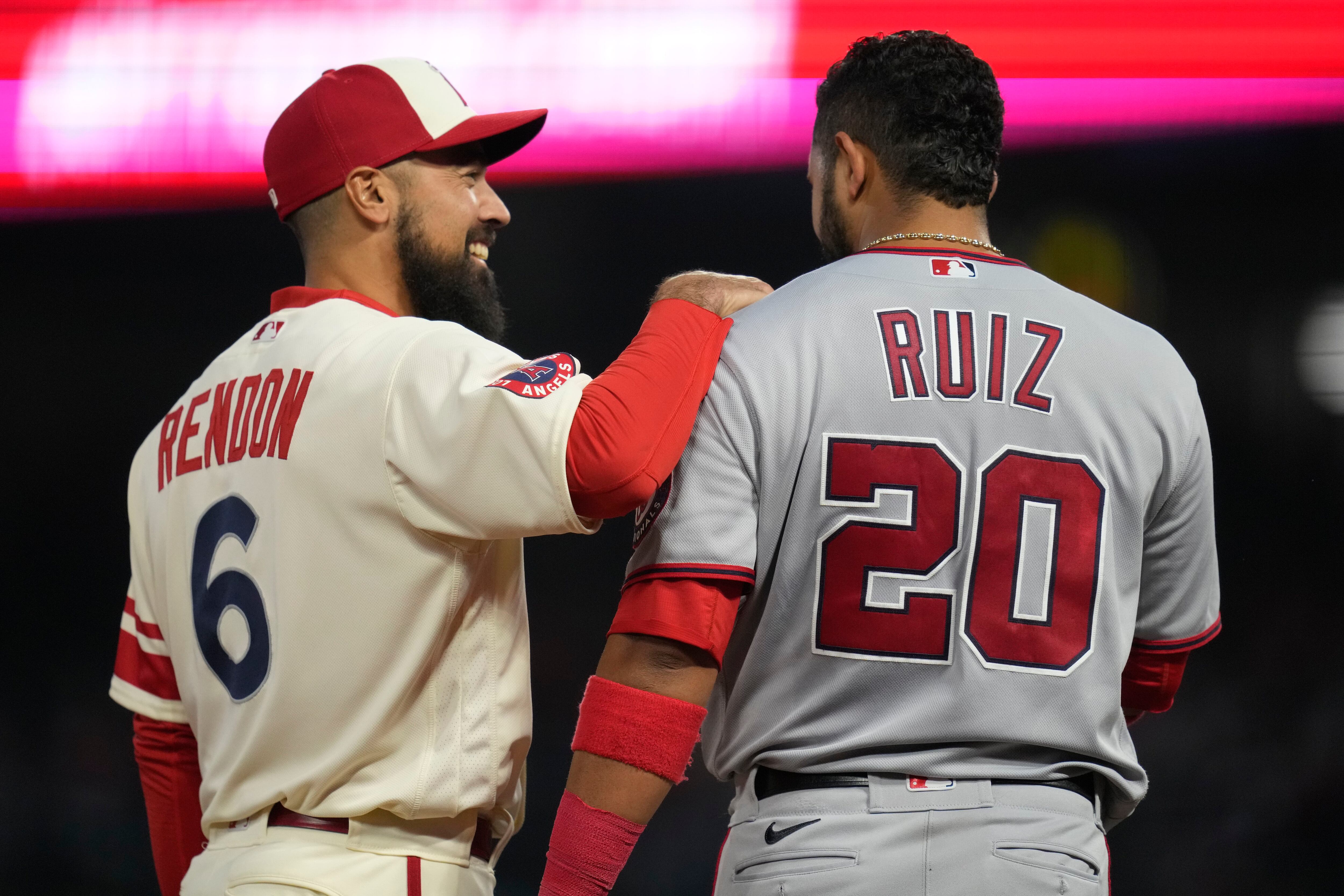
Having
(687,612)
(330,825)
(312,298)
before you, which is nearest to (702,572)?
(687,612)

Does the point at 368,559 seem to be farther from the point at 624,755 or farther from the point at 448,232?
the point at 448,232

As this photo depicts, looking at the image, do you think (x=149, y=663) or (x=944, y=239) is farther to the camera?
(x=149, y=663)

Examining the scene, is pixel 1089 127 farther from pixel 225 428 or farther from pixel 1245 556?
pixel 225 428

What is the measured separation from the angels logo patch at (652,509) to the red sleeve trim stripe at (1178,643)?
61 cm

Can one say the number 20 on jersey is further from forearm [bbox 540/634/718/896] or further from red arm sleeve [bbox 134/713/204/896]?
red arm sleeve [bbox 134/713/204/896]

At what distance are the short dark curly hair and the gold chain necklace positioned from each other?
4cm

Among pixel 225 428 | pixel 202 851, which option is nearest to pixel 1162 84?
pixel 225 428

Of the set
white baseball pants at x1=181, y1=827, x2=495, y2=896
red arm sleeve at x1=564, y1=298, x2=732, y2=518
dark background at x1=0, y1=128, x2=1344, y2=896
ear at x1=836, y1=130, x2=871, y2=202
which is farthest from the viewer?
dark background at x1=0, y1=128, x2=1344, y2=896

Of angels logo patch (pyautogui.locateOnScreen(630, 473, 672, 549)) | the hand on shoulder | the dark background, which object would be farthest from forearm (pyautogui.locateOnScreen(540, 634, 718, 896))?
the dark background

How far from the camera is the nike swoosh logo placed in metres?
1.09

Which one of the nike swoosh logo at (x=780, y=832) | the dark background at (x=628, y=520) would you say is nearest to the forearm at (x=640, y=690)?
the nike swoosh logo at (x=780, y=832)

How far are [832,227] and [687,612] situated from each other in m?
0.50

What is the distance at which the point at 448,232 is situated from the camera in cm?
147

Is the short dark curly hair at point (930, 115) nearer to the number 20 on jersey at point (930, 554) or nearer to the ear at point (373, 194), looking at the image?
the number 20 on jersey at point (930, 554)
